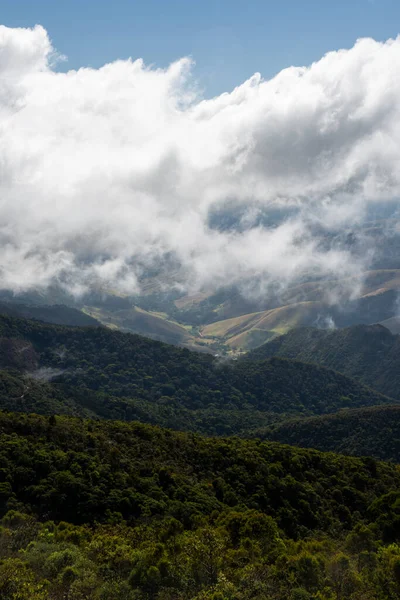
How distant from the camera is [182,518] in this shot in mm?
85750

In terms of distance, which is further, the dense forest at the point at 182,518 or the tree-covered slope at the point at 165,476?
the tree-covered slope at the point at 165,476

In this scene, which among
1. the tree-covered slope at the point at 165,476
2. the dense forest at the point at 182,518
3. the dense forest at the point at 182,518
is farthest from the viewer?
the tree-covered slope at the point at 165,476

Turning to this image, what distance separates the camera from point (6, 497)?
87000 mm

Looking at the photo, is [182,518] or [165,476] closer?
[182,518]

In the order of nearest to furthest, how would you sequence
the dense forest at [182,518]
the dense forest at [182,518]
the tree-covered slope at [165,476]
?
the dense forest at [182,518], the dense forest at [182,518], the tree-covered slope at [165,476]

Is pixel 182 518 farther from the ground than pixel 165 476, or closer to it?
closer to it

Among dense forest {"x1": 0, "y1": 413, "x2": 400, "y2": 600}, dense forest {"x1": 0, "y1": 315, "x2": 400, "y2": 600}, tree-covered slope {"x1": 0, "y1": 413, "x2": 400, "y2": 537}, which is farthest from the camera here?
tree-covered slope {"x1": 0, "y1": 413, "x2": 400, "y2": 537}

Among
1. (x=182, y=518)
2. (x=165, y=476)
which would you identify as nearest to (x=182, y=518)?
(x=182, y=518)

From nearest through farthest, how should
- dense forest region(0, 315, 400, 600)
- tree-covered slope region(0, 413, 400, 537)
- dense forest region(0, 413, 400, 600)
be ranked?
dense forest region(0, 315, 400, 600), dense forest region(0, 413, 400, 600), tree-covered slope region(0, 413, 400, 537)

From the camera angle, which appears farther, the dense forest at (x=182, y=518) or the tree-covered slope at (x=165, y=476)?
the tree-covered slope at (x=165, y=476)

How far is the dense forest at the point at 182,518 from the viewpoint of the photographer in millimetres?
51781

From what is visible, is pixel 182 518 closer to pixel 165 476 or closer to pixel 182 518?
pixel 182 518

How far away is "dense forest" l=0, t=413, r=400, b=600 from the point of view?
51.8 m

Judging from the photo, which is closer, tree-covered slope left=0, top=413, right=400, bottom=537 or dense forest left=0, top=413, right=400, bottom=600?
dense forest left=0, top=413, right=400, bottom=600
